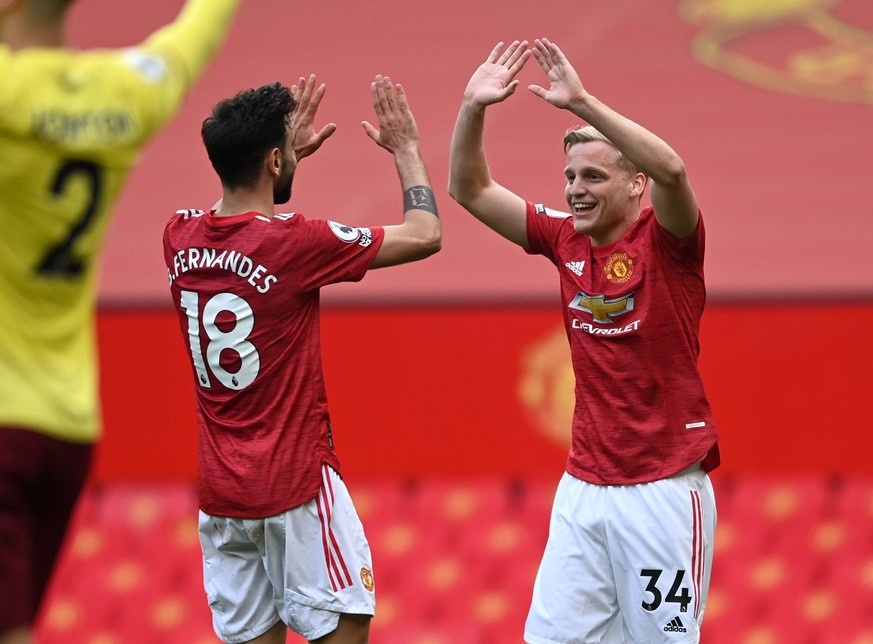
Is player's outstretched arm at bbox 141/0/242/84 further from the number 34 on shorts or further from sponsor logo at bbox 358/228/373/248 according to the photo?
the number 34 on shorts

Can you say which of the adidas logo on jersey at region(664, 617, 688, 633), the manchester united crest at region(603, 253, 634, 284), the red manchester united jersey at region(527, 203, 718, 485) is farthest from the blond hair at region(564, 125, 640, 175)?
the adidas logo on jersey at region(664, 617, 688, 633)

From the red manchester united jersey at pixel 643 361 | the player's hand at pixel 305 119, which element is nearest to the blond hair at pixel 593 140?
the red manchester united jersey at pixel 643 361

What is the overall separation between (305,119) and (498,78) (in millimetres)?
586

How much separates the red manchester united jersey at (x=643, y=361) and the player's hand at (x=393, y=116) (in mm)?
653

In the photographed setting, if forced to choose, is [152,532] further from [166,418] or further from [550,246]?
[550,246]

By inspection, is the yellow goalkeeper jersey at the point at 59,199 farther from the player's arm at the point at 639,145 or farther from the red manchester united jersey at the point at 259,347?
the player's arm at the point at 639,145

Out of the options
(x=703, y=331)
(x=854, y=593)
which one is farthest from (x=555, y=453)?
(x=854, y=593)

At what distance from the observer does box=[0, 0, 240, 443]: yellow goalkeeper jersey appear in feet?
7.34

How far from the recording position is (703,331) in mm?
6129

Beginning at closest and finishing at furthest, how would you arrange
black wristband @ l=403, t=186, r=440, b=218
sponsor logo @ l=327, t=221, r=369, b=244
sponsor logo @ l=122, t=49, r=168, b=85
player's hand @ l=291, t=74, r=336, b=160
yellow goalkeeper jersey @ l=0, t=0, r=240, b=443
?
yellow goalkeeper jersey @ l=0, t=0, r=240, b=443 < sponsor logo @ l=122, t=49, r=168, b=85 < sponsor logo @ l=327, t=221, r=369, b=244 < black wristband @ l=403, t=186, r=440, b=218 < player's hand @ l=291, t=74, r=336, b=160

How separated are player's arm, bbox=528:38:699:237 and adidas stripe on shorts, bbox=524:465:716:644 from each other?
72cm

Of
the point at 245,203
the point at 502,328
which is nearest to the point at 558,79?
the point at 245,203

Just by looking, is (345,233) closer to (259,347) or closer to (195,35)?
(259,347)

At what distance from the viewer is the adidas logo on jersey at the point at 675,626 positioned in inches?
138
